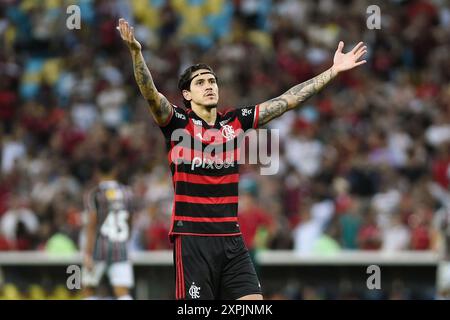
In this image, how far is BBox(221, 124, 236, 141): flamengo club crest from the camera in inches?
312

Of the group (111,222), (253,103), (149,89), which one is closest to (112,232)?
(111,222)

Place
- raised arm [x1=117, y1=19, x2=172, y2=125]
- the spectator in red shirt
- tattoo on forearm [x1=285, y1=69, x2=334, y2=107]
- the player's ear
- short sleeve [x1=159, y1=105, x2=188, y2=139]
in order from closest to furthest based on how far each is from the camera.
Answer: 1. raised arm [x1=117, y1=19, x2=172, y2=125]
2. short sleeve [x1=159, y1=105, x2=188, y2=139]
3. the player's ear
4. tattoo on forearm [x1=285, y1=69, x2=334, y2=107]
5. the spectator in red shirt

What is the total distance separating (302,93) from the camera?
27.4 feet

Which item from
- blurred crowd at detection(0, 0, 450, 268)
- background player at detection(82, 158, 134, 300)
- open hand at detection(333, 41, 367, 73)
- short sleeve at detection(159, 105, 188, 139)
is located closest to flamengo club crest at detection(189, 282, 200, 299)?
short sleeve at detection(159, 105, 188, 139)

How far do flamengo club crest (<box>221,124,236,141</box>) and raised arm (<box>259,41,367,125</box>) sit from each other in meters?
0.32

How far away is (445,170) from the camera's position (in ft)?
52.6

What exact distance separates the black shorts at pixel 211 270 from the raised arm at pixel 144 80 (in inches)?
37.0

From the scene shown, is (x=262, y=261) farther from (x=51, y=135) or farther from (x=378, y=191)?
(x=51, y=135)

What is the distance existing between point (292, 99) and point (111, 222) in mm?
4239

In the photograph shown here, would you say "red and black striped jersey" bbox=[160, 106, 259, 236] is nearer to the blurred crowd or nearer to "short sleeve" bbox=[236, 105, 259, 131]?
"short sleeve" bbox=[236, 105, 259, 131]

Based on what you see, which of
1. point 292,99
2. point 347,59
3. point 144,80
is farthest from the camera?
point 347,59

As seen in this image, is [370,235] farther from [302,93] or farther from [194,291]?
[194,291]

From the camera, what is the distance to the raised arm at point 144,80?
7500 mm

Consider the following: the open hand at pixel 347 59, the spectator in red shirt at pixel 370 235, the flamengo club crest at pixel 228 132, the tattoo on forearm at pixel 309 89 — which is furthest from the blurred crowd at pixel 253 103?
the flamengo club crest at pixel 228 132
